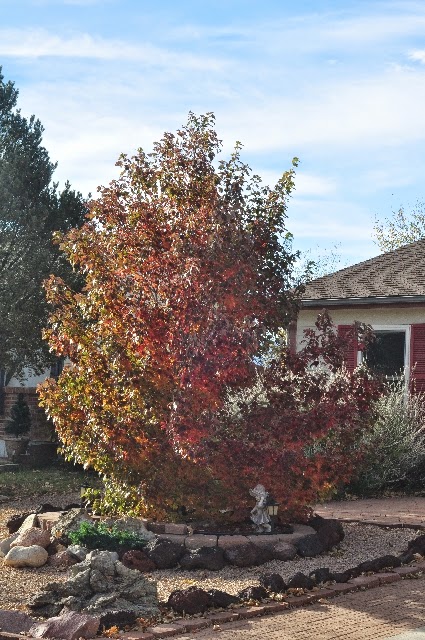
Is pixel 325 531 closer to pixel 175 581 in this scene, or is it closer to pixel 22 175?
pixel 175 581

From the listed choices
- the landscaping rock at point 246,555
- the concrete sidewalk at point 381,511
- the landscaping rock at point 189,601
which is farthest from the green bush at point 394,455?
the landscaping rock at point 189,601

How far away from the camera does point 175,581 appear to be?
768cm

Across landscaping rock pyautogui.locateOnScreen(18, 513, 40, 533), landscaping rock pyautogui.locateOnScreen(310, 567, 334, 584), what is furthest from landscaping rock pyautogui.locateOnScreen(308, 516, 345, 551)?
landscaping rock pyautogui.locateOnScreen(18, 513, 40, 533)

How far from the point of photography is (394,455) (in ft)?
47.1

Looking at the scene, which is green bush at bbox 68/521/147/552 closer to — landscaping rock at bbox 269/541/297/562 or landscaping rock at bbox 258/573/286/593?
landscaping rock at bbox 269/541/297/562

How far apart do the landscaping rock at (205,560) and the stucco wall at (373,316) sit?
29.1 feet

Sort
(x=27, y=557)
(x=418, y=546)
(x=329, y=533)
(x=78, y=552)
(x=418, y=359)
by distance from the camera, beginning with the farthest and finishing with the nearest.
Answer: (x=418, y=359) → (x=329, y=533) → (x=418, y=546) → (x=27, y=557) → (x=78, y=552)

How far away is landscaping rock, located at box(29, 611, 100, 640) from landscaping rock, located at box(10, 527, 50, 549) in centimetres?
319

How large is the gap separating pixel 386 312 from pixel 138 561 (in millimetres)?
10374

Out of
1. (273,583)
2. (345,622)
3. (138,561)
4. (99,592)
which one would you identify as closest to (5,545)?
(138,561)

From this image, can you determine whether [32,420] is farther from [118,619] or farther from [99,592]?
[118,619]

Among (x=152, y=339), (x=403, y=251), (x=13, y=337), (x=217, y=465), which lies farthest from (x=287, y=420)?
(x=403, y=251)

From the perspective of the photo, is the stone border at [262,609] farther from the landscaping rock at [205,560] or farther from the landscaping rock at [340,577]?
the landscaping rock at [205,560]

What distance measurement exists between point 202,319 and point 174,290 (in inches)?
17.6
